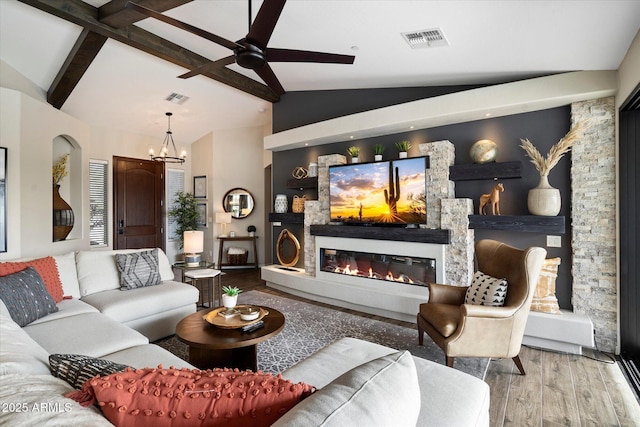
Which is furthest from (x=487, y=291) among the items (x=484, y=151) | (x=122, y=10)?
(x=122, y=10)

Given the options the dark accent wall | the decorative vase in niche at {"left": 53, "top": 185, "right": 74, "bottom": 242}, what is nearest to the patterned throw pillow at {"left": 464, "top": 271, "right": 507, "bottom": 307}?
the dark accent wall

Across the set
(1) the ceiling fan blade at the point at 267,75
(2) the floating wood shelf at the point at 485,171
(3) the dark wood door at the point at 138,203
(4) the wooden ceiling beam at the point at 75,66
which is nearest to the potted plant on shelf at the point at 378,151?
(2) the floating wood shelf at the point at 485,171

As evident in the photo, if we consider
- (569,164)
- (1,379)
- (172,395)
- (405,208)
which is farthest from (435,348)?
(1,379)

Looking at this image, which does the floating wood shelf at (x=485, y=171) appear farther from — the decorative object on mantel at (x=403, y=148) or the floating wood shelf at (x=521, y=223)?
the decorative object on mantel at (x=403, y=148)

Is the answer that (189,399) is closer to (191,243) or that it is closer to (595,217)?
(191,243)

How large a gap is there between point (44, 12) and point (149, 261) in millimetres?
2857

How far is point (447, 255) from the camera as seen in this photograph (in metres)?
3.75

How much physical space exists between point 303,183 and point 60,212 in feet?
12.1

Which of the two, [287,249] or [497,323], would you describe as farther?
[287,249]

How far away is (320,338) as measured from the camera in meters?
3.33

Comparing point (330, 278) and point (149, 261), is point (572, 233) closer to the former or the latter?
point (330, 278)

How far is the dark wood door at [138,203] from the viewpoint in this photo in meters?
6.50

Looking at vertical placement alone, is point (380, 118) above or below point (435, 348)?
above

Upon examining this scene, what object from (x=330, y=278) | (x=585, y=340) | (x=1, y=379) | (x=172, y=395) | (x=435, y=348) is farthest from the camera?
(x=330, y=278)
